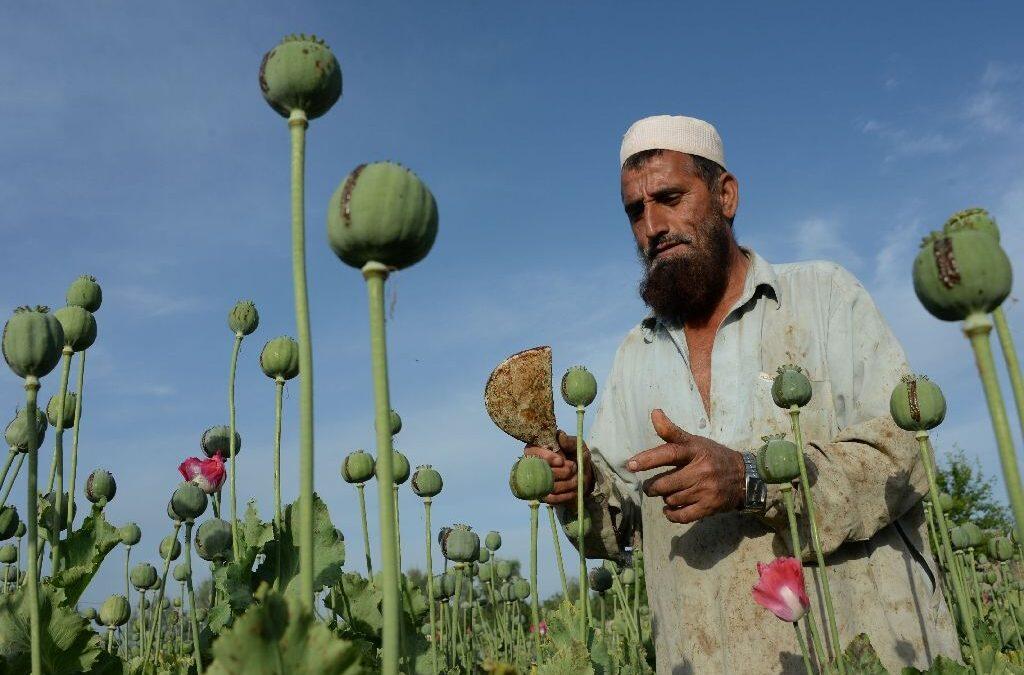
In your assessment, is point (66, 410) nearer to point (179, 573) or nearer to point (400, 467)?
point (400, 467)

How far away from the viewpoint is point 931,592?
9.91ft

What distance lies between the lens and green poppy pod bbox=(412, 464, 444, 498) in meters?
2.94

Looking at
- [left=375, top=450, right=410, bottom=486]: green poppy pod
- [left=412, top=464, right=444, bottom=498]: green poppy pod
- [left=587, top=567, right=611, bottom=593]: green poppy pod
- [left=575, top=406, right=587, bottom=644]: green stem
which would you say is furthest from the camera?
[left=587, top=567, right=611, bottom=593]: green poppy pod

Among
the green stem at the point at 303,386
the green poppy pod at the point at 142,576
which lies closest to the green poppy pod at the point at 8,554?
the green poppy pod at the point at 142,576

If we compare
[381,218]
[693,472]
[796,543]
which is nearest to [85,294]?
[381,218]

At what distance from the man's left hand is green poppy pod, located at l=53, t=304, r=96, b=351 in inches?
58.8

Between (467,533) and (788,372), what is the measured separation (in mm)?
1218

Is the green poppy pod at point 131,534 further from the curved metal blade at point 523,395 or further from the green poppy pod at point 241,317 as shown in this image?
the curved metal blade at point 523,395

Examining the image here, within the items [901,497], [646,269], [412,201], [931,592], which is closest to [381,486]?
[412,201]

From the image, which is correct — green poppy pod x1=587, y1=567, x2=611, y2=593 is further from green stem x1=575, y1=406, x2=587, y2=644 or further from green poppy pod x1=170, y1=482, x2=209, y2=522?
green poppy pod x1=170, y1=482, x2=209, y2=522

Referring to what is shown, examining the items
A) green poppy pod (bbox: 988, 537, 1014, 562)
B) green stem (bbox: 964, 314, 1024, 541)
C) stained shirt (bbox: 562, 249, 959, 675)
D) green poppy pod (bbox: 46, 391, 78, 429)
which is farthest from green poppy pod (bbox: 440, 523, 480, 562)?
green poppy pod (bbox: 988, 537, 1014, 562)

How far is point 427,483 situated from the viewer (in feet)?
9.64

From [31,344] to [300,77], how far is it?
2.17ft

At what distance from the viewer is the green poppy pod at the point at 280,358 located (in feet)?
6.59
